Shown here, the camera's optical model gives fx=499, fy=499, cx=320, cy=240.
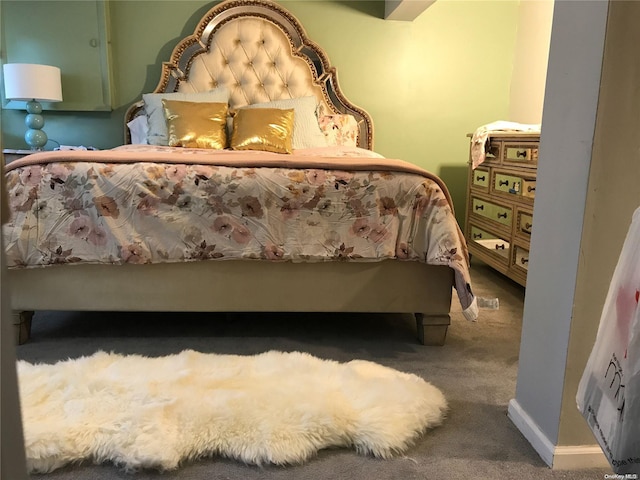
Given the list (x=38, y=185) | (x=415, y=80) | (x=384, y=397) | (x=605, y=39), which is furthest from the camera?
(x=415, y=80)

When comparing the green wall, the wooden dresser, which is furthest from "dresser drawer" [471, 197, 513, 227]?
the green wall

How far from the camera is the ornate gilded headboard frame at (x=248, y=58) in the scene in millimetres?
3352

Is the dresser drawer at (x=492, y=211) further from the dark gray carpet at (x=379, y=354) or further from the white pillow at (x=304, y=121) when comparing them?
the white pillow at (x=304, y=121)

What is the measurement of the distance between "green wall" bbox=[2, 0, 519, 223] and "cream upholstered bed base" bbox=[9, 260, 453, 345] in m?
1.95

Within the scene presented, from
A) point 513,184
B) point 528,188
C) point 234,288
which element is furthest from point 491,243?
point 234,288

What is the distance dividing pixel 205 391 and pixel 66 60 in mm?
2832

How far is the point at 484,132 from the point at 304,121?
1.10 meters

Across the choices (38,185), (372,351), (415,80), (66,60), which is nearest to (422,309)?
(372,351)

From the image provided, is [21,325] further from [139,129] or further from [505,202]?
[505,202]

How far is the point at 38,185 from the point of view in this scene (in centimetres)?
175

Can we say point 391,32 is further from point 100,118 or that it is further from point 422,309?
point 422,309

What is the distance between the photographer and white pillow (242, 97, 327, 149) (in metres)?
3.14

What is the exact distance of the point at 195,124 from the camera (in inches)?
115

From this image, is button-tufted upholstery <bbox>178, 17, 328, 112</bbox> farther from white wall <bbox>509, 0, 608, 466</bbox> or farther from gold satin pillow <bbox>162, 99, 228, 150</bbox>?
white wall <bbox>509, 0, 608, 466</bbox>
